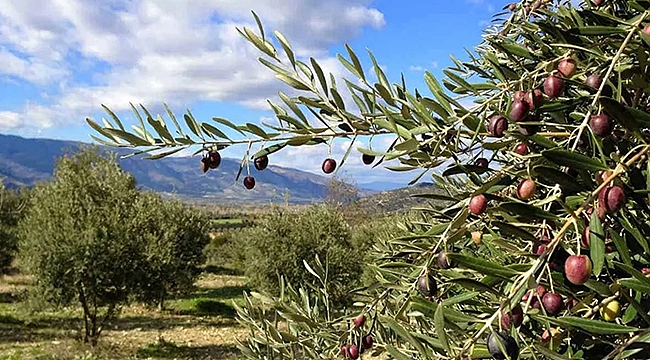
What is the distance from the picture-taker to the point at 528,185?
944 millimetres

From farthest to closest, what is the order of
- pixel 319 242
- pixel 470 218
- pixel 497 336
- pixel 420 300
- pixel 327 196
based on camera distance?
pixel 327 196 → pixel 319 242 → pixel 470 218 → pixel 420 300 → pixel 497 336

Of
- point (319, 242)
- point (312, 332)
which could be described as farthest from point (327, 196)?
point (312, 332)

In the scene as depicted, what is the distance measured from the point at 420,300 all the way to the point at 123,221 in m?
15.9

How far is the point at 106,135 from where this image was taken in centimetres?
132

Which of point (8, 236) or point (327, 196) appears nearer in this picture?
point (8, 236)

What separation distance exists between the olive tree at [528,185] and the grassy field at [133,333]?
1088 centimetres

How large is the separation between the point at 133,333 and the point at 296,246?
626 centimetres

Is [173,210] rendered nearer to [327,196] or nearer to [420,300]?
[327,196]

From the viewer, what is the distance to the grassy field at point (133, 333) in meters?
14.6

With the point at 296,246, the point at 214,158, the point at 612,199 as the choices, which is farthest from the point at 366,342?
the point at 296,246

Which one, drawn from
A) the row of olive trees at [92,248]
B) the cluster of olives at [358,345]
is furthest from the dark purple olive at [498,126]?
the row of olive trees at [92,248]

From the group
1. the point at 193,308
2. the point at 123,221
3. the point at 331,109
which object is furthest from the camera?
the point at 193,308

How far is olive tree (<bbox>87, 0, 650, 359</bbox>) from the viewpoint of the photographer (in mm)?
854

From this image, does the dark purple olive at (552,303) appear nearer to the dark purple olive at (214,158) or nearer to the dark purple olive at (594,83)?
the dark purple olive at (594,83)
